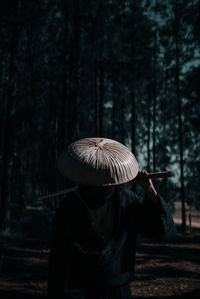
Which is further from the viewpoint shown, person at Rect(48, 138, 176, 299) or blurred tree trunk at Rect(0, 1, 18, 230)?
blurred tree trunk at Rect(0, 1, 18, 230)

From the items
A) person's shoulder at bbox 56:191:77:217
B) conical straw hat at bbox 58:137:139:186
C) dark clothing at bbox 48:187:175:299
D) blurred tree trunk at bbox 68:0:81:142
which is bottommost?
dark clothing at bbox 48:187:175:299

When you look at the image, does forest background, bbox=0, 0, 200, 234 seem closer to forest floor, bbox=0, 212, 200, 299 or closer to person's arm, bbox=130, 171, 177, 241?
forest floor, bbox=0, 212, 200, 299

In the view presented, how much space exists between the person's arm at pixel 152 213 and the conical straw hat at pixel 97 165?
179 mm

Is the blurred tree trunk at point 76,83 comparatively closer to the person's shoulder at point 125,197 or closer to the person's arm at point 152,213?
the person's shoulder at point 125,197

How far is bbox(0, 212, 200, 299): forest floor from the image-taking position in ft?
18.2

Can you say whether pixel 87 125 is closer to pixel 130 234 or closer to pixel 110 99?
pixel 110 99

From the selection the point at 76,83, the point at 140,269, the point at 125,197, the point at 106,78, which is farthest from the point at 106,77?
the point at 125,197

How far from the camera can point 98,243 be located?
1.96m

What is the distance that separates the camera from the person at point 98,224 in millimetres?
1896

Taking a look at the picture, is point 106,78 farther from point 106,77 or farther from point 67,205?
point 67,205

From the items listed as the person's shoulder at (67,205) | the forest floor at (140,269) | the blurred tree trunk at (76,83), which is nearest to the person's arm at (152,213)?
the person's shoulder at (67,205)

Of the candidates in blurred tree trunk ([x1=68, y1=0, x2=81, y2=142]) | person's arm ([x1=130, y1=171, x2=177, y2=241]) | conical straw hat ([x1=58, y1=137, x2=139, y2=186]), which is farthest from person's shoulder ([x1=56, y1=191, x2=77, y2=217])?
blurred tree trunk ([x1=68, y1=0, x2=81, y2=142])

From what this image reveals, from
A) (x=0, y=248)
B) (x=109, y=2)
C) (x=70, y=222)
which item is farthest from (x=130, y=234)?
(x=109, y=2)

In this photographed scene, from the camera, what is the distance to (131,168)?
6.40 ft
